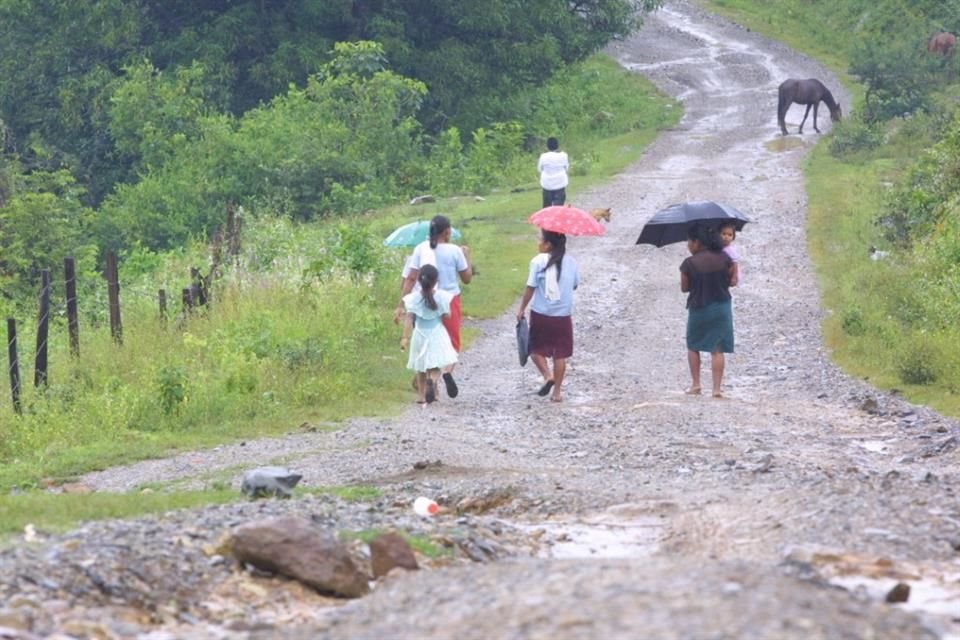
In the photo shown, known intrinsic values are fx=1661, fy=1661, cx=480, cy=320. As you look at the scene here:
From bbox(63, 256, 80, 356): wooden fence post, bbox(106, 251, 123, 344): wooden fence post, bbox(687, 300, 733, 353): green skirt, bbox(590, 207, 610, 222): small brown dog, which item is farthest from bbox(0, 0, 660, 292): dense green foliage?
bbox(687, 300, 733, 353): green skirt

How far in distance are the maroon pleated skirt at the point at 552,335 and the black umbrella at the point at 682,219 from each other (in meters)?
1.35

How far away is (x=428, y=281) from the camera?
561 inches

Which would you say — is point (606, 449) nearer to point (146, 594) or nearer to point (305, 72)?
point (146, 594)

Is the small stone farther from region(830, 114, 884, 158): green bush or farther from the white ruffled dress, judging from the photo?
region(830, 114, 884, 158): green bush

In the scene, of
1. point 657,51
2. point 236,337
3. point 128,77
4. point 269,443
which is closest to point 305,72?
point 128,77

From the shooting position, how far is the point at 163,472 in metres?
12.2

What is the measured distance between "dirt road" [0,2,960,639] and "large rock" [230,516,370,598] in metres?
0.23

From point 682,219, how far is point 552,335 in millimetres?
1701

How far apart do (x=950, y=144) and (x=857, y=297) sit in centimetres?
425

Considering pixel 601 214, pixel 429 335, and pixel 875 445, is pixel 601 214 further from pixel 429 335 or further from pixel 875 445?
pixel 875 445

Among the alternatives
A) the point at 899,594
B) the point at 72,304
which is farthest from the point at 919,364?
the point at 899,594

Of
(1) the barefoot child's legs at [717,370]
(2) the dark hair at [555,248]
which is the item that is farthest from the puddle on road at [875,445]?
(2) the dark hair at [555,248]

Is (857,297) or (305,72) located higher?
(305,72)

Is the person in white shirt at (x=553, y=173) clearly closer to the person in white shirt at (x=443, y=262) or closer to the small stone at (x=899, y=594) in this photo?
the person in white shirt at (x=443, y=262)
